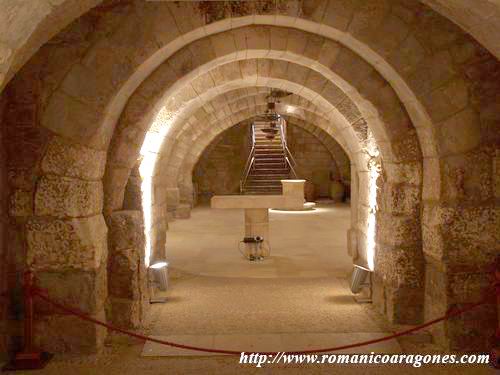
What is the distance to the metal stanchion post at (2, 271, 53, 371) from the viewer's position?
3.08 metres

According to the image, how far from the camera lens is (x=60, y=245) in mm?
3242

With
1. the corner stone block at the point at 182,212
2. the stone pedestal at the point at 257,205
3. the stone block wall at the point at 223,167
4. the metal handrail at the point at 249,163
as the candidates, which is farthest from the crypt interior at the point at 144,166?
the stone block wall at the point at 223,167

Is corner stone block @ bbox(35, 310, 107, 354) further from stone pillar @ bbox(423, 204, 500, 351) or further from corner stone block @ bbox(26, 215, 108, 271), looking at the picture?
stone pillar @ bbox(423, 204, 500, 351)

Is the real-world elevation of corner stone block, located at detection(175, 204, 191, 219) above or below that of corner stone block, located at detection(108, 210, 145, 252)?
below

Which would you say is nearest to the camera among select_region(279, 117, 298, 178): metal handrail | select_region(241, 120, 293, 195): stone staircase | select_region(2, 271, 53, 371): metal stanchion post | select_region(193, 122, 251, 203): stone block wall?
select_region(2, 271, 53, 371): metal stanchion post

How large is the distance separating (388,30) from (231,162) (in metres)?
13.2

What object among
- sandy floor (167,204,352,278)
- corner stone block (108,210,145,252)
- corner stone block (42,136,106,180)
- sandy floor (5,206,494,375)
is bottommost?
sandy floor (5,206,494,375)

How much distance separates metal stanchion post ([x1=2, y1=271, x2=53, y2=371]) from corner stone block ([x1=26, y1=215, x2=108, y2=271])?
169 mm

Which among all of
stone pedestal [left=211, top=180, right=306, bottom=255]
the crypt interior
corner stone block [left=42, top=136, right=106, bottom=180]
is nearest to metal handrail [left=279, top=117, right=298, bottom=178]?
stone pedestal [left=211, top=180, right=306, bottom=255]

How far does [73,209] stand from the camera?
323 centimetres

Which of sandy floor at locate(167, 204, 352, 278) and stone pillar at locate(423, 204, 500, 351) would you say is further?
sandy floor at locate(167, 204, 352, 278)

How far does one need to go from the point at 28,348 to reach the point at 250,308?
81.8 inches

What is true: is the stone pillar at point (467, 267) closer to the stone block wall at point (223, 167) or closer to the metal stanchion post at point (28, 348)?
the metal stanchion post at point (28, 348)

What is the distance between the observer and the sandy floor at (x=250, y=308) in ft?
10.5
